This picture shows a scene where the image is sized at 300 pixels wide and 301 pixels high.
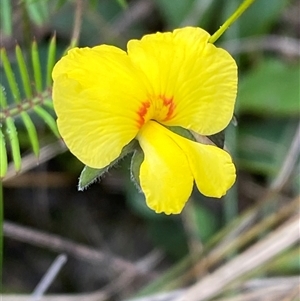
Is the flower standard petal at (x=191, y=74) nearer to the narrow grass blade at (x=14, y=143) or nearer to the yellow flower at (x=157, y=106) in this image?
the yellow flower at (x=157, y=106)

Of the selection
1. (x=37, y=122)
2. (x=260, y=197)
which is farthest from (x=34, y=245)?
(x=260, y=197)

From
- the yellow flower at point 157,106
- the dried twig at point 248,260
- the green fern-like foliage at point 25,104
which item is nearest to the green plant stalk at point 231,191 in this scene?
the dried twig at point 248,260

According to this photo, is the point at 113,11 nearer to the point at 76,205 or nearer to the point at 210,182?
the point at 76,205

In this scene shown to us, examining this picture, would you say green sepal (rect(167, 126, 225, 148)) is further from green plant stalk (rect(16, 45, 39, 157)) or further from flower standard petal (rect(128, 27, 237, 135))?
green plant stalk (rect(16, 45, 39, 157))

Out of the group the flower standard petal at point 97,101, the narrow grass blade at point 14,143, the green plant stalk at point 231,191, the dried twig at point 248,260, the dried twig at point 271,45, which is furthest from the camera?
the dried twig at point 271,45

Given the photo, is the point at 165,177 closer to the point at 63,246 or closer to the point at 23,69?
the point at 23,69

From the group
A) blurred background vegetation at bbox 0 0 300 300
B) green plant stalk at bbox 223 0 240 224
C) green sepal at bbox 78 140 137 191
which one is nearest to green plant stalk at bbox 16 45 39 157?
green sepal at bbox 78 140 137 191
